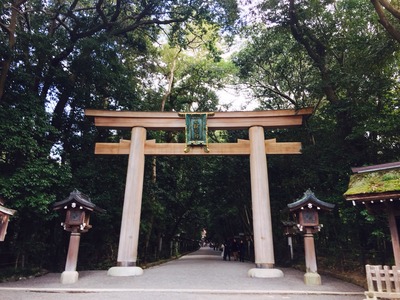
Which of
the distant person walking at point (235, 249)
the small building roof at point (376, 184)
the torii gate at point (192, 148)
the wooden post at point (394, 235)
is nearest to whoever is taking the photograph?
the small building roof at point (376, 184)

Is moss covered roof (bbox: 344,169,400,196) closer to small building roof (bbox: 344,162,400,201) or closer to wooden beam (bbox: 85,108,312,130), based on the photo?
small building roof (bbox: 344,162,400,201)

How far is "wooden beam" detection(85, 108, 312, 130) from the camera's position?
11.6 metres

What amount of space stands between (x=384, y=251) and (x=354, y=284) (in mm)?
1537

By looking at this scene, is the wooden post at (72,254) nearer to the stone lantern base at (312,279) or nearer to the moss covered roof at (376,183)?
the stone lantern base at (312,279)

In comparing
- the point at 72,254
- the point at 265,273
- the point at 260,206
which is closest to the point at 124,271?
the point at 72,254

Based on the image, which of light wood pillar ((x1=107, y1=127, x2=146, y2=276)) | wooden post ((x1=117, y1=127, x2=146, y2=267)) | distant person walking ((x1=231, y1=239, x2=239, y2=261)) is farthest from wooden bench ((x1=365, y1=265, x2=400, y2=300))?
distant person walking ((x1=231, y1=239, x2=239, y2=261))

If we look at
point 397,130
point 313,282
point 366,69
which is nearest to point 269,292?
point 313,282

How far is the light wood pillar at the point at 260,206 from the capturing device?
384 inches

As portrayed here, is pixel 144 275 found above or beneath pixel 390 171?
beneath

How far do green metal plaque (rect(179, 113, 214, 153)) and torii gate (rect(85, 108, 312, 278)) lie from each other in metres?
0.23

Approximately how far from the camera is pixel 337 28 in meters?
12.4

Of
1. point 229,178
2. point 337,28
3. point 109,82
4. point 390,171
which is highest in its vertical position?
point 337,28

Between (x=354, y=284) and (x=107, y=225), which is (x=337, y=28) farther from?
(x=107, y=225)

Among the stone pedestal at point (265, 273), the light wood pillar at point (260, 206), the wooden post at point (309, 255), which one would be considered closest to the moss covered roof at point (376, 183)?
the wooden post at point (309, 255)
